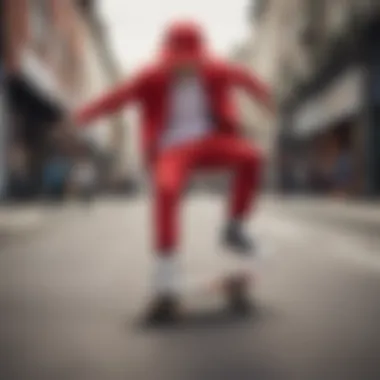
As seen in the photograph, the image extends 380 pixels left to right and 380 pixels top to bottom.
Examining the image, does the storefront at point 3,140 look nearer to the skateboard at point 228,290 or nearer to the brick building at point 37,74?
the brick building at point 37,74

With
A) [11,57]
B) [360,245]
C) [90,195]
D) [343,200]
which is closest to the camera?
[360,245]

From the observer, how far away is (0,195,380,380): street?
3.39 meters

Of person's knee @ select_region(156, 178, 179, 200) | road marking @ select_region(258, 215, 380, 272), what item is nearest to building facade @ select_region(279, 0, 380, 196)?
road marking @ select_region(258, 215, 380, 272)

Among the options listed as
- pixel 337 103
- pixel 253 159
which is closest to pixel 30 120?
A: pixel 337 103

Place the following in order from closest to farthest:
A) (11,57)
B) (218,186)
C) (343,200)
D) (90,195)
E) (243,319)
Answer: (243,319) < (11,57) < (343,200) < (90,195) < (218,186)

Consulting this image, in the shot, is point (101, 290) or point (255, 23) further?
point (255, 23)

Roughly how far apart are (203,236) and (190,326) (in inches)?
340

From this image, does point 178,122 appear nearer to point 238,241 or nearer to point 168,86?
point 168,86

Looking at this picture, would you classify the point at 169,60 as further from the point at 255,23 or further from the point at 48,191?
the point at 255,23

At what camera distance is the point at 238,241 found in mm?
4914

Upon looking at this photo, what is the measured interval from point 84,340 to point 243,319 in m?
0.93

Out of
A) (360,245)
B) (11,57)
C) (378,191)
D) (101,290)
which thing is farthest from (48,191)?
(101,290)

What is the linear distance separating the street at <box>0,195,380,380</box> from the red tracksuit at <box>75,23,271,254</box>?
480 mm

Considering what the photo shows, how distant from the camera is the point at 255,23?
56.9 metres
